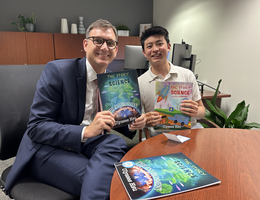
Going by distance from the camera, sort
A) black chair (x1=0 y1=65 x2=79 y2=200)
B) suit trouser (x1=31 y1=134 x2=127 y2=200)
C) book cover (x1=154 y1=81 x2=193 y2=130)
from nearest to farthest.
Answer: suit trouser (x1=31 y1=134 x2=127 y2=200) < black chair (x1=0 y1=65 x2=79 y2=200) < book cover (x1=154 y1=81 x2=193 y2=130)

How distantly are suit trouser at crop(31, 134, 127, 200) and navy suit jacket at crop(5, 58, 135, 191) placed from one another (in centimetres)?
4

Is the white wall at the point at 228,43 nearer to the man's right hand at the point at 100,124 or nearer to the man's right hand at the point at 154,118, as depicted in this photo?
the man's right hand at the point at 154,118

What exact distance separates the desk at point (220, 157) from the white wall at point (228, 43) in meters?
1.82

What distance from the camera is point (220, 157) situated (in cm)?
85

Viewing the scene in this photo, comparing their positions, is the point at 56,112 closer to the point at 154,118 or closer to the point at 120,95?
the point at 120,95

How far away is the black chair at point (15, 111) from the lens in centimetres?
93

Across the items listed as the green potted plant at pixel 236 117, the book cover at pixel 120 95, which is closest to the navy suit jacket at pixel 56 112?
the book cover at pixel 120 95

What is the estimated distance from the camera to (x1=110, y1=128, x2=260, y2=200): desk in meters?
0.62

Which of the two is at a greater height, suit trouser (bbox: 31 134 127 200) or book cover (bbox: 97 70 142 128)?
book cover (bbox: 97 70 142 128)

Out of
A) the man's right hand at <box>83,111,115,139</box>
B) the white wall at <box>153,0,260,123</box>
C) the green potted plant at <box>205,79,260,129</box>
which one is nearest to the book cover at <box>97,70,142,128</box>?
the man's right hand at <box>83,111,115,139</box>

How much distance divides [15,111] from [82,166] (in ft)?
1.69

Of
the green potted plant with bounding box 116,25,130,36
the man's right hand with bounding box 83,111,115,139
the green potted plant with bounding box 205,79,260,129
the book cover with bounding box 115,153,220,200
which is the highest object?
the green potted plant with bounding box 116,25,130,36

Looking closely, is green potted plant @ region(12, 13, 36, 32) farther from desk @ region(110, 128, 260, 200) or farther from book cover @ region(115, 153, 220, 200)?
book cover @ region(115, 153, 220, 200)

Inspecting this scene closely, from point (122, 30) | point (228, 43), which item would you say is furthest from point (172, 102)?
point (122, 30)
